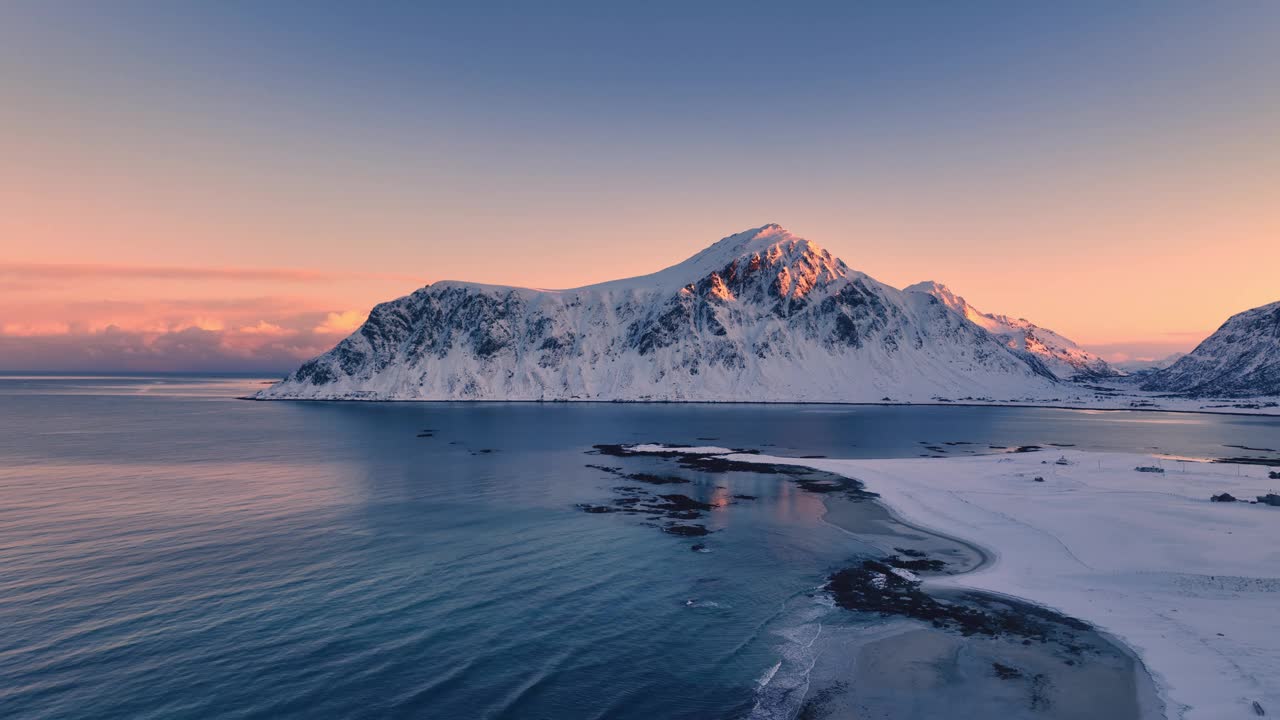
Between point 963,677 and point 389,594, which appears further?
point 389,594

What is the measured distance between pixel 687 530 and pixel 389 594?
22.8m

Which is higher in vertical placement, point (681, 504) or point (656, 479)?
point (656, 479)

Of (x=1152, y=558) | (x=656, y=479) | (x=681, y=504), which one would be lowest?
(x=681, y=504)

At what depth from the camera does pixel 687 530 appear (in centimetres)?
4684

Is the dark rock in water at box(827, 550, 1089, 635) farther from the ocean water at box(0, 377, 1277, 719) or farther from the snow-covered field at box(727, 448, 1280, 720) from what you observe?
the ocean water at box(0, 377, 1277, 719)

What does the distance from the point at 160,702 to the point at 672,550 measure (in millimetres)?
27747

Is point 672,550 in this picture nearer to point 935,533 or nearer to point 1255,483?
point 935,533

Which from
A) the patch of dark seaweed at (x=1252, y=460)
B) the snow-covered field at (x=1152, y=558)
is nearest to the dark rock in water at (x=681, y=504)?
the snow-covered field at (x=1152, y=558)

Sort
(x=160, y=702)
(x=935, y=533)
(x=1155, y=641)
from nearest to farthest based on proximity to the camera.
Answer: (x=160, y=702) < (x=1155, y=641) < (x=935, y=533)

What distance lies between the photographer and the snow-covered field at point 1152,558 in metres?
22.9

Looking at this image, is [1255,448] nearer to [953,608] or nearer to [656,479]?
[656,479]

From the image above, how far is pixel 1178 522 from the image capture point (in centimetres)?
4041

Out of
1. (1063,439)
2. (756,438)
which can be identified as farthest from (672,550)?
(1063,439)

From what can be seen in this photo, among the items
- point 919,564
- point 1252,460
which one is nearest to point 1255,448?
point 1252,460
